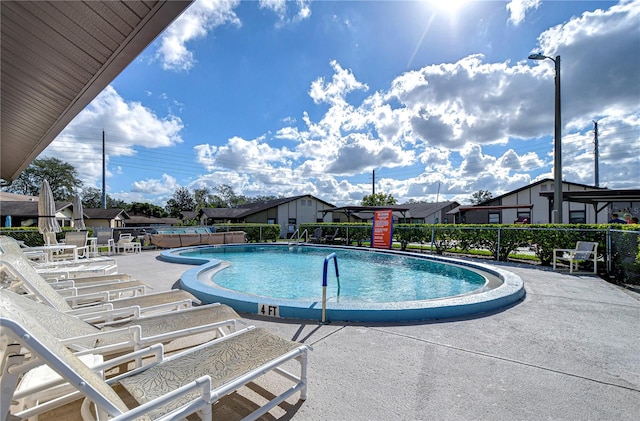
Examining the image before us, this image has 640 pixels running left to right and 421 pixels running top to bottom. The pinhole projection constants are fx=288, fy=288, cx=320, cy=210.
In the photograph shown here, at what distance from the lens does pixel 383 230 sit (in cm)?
1347

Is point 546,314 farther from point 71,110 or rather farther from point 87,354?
point 71,110

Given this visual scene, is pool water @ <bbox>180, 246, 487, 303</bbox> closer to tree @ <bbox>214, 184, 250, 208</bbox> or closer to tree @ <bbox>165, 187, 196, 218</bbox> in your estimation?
tree @ <bbox>165, 187, 196, 218</bbox>

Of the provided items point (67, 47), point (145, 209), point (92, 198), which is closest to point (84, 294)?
point (67, 47)

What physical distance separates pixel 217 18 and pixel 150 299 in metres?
8.97

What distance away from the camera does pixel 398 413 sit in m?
2.03

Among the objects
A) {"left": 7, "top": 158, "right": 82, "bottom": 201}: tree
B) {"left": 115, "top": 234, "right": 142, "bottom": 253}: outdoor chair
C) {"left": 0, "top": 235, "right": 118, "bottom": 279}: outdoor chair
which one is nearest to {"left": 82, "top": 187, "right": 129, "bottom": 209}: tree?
{"left": 7, "top": 158, "right": 82, "bottom": 201}: tree

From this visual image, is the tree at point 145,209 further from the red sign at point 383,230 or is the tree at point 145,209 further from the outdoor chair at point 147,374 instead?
the outdoor chair at point 147,374

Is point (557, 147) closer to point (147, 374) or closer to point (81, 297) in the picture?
point (147, 374)

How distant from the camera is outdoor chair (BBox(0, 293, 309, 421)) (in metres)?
1.22

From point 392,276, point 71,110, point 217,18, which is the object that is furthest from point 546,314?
point 217,18

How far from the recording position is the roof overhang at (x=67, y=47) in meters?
2.72

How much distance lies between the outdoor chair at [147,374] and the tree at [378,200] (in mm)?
40875

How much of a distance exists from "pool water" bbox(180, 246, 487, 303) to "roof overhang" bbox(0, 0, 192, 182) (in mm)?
4470

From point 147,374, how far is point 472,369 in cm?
263
